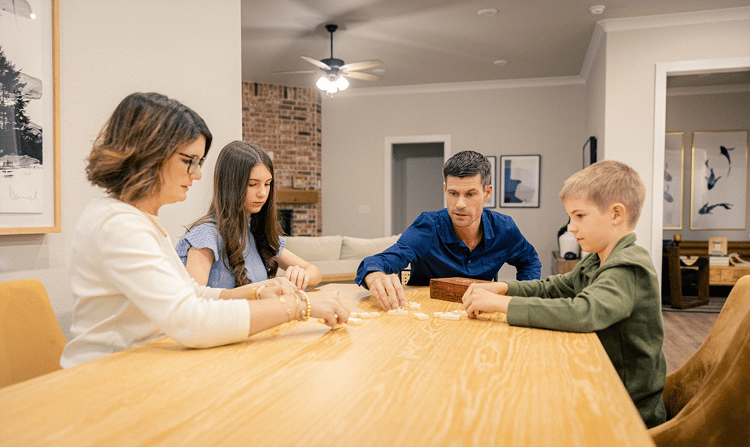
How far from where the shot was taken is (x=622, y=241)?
127 centimetres

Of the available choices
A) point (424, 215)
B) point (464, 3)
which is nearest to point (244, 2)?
point (464, 3)

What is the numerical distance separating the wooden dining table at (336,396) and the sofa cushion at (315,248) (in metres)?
3.28

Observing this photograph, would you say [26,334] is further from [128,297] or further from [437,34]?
[437,34]

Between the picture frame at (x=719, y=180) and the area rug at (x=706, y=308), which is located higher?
the picture frame at (x=719, y=180)

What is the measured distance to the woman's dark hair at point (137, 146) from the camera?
1.09m

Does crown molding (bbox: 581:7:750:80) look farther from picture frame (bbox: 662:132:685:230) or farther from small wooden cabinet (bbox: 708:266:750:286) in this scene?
small wooden cabinet (bbox: 708:266:750:286)

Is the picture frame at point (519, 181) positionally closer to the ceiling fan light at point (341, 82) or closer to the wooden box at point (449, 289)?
the ceiling fan light at point (341, 82)

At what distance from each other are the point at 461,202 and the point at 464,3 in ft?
10.6

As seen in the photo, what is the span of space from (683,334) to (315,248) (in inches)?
142

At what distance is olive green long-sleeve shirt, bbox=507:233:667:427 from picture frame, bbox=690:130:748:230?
22.9ft

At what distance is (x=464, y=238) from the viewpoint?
2.19m

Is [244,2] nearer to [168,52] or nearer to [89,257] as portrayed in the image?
[168,52]

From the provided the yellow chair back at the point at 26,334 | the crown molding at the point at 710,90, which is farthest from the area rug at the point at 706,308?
the yellow chair back at the point at 26,334

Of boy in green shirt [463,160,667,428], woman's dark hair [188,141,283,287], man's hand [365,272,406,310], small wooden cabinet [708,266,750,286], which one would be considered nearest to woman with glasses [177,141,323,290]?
woman's dark hair [188,141,283,287]
